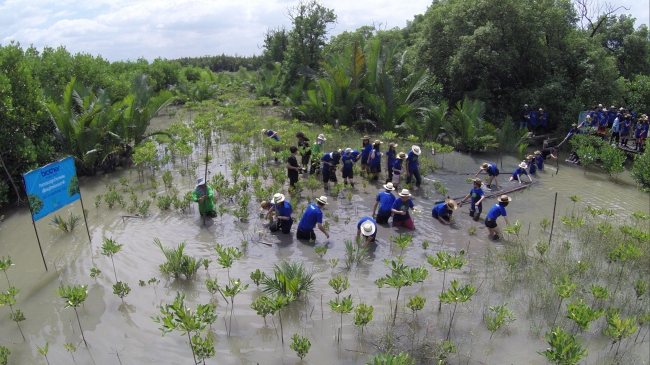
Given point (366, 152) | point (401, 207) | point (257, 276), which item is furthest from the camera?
point (366, 152)

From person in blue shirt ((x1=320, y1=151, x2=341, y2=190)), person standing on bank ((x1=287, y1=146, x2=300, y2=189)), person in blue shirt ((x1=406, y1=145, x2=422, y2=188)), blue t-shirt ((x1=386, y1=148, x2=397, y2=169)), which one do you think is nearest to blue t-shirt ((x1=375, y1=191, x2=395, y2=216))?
person in blue shirt ((x1=320, y1=151, x2=341, y2=190))

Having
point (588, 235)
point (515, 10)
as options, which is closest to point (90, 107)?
point (588, 235)

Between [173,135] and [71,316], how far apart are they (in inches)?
435

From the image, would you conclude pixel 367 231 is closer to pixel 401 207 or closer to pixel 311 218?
pixel 311 218

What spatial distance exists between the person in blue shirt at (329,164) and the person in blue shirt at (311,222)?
9.51 feet

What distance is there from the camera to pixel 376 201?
10.2 metres

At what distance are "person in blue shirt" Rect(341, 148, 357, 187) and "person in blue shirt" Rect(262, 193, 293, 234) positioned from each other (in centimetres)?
328

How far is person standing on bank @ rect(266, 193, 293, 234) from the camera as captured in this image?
9316 millimetres

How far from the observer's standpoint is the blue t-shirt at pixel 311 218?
899 cm

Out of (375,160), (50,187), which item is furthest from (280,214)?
(375,160)

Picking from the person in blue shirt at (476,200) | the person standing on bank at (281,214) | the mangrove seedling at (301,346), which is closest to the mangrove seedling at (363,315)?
the mangrove seedling at (301,346)

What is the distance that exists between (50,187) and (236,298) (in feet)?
13.0

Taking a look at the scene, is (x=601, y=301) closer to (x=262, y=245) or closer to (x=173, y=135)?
(x=262, y=245)

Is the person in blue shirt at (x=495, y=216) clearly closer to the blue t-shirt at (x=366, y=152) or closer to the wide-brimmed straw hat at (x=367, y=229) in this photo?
Result: the wide-brimmed straw hat at (x=367, y=229)
